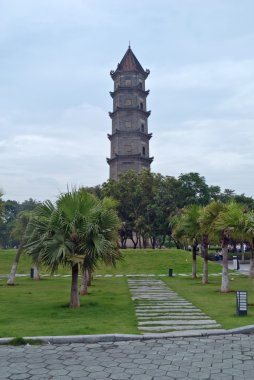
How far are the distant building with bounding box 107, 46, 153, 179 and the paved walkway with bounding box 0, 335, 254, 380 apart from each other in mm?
49870

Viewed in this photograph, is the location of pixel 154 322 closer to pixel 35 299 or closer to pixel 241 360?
pixel 241 360

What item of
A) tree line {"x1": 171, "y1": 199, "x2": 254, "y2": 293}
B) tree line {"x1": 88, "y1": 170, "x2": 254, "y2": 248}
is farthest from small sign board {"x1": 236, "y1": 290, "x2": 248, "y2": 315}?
tree line {"x1": 88, "y1": 170, "x2": 254, "y2": 248}

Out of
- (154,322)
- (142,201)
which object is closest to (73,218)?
(154,322)

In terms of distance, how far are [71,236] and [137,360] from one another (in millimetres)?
6721

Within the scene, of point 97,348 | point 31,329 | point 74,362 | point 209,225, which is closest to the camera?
point 74,362

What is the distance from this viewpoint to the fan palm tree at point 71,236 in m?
13.0

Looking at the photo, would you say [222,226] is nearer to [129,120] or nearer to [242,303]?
[242,303]

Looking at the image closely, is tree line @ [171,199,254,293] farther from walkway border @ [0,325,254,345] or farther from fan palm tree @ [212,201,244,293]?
walkway border @ [0,325,254,345]

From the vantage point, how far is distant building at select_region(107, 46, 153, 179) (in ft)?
192

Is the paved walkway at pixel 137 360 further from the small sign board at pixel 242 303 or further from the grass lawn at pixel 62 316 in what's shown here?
the small sign board at pixel 242 303

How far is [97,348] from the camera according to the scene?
25.9ft

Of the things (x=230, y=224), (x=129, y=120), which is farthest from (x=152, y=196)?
(x=230, y=224)

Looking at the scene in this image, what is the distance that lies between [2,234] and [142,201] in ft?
126

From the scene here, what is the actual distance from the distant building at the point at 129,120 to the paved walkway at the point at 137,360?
4987 cm
